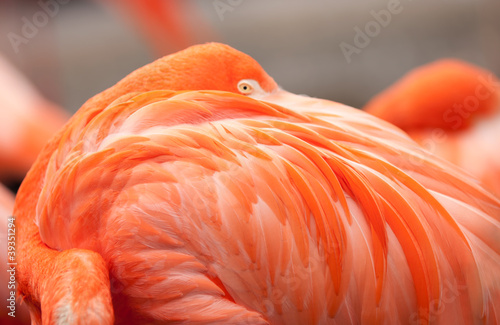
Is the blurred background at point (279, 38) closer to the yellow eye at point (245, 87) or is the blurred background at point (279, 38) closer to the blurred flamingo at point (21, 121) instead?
the blurred flamingo at point (21, 121)

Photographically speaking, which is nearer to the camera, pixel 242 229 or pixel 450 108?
pixel 242 229

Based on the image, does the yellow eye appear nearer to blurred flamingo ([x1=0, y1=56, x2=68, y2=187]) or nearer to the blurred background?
the blurred background

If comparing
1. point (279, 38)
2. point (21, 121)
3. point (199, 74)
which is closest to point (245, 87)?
point (199, 74)

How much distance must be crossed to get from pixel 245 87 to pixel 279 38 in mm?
239

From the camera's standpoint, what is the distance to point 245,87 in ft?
2.82

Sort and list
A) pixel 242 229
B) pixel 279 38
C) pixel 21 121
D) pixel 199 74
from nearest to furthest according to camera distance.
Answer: pixel 242 229 → pixel 199 74 → pixel 279 38 → pixel 21 121

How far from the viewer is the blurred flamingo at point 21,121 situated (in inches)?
44.2

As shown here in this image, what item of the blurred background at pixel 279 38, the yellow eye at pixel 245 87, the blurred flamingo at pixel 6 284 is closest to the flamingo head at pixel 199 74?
the yellow eye at pixel 245 87

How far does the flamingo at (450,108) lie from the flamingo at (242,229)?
14.7 inches

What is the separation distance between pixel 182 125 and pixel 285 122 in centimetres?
16

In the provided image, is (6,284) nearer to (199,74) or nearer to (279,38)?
(199,74)

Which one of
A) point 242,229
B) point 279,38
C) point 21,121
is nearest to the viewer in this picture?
point 242,229

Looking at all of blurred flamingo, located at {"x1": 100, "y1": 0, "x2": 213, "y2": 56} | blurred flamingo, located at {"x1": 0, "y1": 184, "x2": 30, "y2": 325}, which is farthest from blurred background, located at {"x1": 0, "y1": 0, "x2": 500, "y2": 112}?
blurred flamingo, located at {"x1": 0, "y1": 184, "x2": 30, "y2": 325}

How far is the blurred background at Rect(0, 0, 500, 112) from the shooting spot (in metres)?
1.04
